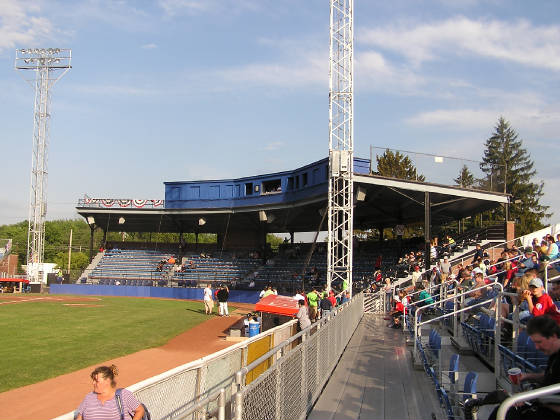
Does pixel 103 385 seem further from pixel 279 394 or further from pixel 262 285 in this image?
pixel 262 285

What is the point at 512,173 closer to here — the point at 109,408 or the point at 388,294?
the point at 388,294

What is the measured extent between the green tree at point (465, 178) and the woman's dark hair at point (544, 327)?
86.5 ft

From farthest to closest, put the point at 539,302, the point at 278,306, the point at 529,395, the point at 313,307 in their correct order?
1. the point at 313,307
2. the point at 278,306
3. the point at 539,302
4. the point at 529,395

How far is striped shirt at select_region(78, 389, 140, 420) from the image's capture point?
5.03 m

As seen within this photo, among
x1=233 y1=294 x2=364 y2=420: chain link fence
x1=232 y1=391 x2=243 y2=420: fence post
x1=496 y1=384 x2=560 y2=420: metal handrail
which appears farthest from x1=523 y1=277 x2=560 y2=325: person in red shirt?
x1=232 y1=391 x2=243 y2=420: fence post

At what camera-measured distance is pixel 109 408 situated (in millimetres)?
5059

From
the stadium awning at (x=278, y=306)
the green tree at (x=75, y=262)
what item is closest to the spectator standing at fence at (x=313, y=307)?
the stadium awning at (x=278, y=306)

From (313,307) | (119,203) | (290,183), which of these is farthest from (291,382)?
(119,203)

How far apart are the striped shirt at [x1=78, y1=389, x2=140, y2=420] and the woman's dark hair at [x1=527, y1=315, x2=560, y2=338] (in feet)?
11.7

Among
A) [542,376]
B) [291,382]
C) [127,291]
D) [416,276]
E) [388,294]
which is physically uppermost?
[542,376]

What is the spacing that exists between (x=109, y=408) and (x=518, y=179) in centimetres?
6496

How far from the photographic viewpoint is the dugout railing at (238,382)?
15.4 feet

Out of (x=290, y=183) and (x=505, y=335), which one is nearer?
(x=505, y=335)

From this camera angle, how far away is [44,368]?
42.9 feet
